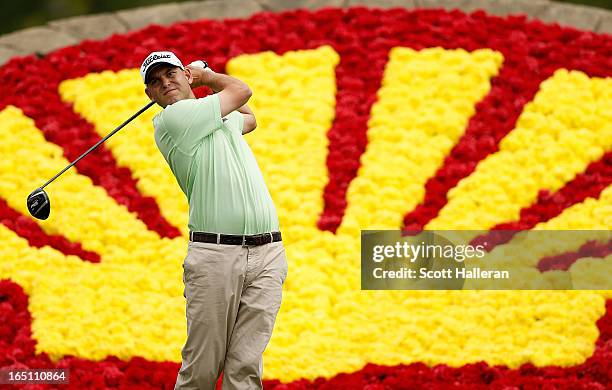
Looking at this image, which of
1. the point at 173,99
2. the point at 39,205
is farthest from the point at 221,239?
the point at 39,205

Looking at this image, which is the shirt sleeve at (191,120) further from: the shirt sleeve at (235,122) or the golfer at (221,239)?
the shirt sleeve at (235,122)

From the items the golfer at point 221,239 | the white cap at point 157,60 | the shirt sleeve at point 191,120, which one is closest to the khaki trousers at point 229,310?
the golfer at point 221,239

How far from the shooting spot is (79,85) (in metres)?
7.52

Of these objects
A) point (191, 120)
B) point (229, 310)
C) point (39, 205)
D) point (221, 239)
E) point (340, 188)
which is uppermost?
point (340, 188)

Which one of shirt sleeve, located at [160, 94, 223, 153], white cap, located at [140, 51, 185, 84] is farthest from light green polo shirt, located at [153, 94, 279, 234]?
white cap, located at [140, 51, 185, 84]

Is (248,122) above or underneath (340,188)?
underneath

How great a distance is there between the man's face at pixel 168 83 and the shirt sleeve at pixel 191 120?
9 cm

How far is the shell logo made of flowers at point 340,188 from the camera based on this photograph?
5469mm

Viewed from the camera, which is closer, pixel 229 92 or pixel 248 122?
pixel 229 92

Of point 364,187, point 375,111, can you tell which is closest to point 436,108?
point 375,111

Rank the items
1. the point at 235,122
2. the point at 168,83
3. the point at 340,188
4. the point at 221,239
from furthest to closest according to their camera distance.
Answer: the point at 340,188 → the point at 235,122 → the point at 168,83 → the point at 221,239

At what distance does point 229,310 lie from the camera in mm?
4254

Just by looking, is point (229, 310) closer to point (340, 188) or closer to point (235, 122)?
point (235, 122)

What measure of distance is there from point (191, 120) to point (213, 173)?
0.60 ft
